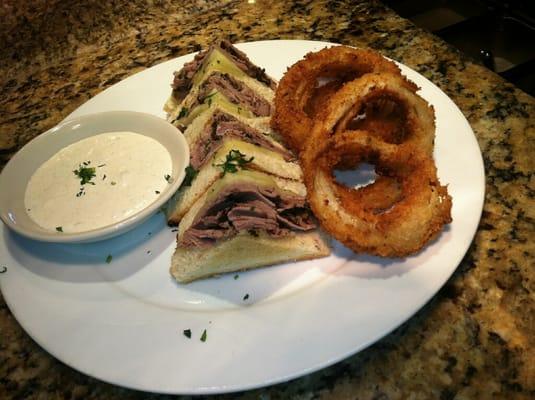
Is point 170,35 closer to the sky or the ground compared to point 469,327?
closer to the sky

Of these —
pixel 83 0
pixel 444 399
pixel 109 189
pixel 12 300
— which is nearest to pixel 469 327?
pixel 444 399

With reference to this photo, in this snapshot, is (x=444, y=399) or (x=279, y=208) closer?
(x=444, y=399)

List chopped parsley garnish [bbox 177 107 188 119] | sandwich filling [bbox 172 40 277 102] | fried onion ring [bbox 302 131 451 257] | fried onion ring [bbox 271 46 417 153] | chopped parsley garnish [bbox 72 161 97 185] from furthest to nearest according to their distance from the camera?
sandwich filling [bbox 172 40 277 102], chopped parsley garnish [bbox 177 107 188 119], fried onion ring [bbox 271 46 417 153], chopped parsley garnish [bbox 72 161 97 185], fried onion ring [bbox 302 131 451 257]

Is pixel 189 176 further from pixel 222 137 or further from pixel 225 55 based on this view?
pixel 225 55

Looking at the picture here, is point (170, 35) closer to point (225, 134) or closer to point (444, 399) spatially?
point (225, 134)

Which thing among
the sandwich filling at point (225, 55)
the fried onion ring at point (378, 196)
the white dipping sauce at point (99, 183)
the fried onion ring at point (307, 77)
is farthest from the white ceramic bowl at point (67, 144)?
the fried onion ring at point (378, 196)

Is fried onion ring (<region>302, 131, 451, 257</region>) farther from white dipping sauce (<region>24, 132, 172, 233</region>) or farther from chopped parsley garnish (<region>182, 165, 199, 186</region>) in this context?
white dipping sauce (<region>24, 132, 172, 233</region>)

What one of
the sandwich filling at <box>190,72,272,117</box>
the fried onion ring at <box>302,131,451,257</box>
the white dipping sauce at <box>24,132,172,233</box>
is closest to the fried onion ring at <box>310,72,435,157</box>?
the fried onion ring at <box>302,131,451,257</box>
